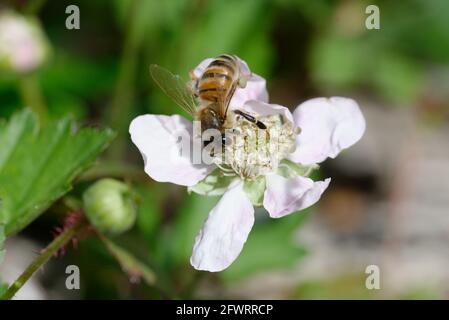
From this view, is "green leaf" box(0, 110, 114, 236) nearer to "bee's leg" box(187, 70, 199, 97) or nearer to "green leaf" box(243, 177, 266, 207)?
"bee's leg" box(187, 70, 199, 97)

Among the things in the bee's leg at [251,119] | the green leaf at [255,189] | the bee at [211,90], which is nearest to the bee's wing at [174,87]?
the bee at [211,90]

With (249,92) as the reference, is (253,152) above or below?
below

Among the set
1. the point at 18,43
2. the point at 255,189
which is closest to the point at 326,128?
the point at 255,189

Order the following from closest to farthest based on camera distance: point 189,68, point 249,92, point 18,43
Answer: point 249,92
point 18,43
point 189,68

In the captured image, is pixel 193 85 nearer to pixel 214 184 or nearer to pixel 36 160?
pixel 214 184

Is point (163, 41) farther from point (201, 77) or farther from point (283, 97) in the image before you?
point (201, 77)

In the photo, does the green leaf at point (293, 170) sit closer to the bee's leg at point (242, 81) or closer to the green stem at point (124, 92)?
the bee's leg at point (242, 81)

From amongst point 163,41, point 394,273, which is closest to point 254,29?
point 163,41

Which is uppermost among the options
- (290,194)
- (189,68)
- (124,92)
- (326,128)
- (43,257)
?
(189,68)
